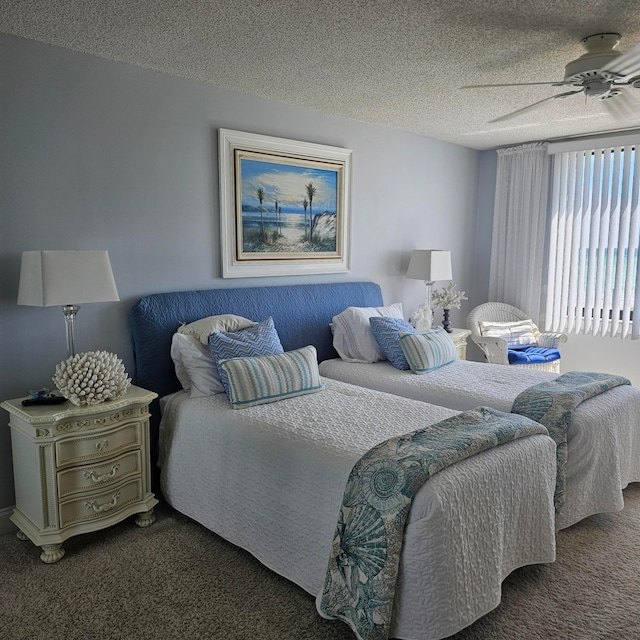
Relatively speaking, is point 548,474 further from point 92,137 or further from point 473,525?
point 92,137

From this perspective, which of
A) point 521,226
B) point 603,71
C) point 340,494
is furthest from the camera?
point 521,226

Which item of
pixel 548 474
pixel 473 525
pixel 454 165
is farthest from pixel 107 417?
pixel 454 165

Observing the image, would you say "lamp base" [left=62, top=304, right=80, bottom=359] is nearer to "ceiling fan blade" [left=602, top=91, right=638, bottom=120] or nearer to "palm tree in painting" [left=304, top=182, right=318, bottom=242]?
"palm tree in painting" [left=304, top=182, right=318, bottom=242]

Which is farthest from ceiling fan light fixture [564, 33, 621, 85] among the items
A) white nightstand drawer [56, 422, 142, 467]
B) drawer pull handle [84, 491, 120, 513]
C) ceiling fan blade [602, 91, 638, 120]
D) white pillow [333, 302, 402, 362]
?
drawer pull handle [84, 491, 120, 513]

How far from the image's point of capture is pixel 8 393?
2723mm

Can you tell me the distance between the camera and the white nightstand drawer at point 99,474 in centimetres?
249

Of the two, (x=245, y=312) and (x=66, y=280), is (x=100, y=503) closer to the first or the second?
(x=66, y=280)

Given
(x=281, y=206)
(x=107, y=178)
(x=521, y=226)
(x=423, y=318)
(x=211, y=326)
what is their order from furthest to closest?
(x=521, y=226) → (x=423, y=318) → (x=281, y=206) → (x=211, y=326) → (x=107, y=178)

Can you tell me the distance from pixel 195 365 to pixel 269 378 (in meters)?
0.46

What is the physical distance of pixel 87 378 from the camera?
2.52 m

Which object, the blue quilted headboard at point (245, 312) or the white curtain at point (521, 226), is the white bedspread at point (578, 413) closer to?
the blue quilted headboard at point (245, 312)

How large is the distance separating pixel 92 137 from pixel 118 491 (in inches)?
71.3

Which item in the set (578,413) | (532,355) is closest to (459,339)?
(532,355)

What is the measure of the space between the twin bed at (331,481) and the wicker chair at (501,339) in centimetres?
142
